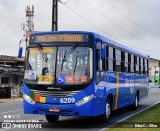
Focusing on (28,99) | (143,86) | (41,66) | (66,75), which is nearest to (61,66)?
(66,75)

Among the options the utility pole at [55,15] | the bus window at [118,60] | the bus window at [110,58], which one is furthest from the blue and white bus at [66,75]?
the utility pole at [55,15]

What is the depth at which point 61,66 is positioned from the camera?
44.9 ft

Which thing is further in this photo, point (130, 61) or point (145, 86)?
point (145, 86)

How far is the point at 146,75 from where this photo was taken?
25.3m

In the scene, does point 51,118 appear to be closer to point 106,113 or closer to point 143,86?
point 106,113

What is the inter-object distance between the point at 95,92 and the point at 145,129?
2055 mm

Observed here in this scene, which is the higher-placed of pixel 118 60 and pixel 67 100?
pixel 118 60

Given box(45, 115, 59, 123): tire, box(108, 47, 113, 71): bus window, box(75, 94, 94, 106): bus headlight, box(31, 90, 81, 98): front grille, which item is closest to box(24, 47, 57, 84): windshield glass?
box(31, 90, 81, 98): front grille

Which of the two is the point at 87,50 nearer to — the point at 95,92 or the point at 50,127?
the point at 95,92

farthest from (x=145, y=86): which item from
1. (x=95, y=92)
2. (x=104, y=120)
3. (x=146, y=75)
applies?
(x=95, y=92)

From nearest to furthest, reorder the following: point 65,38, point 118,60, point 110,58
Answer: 1. point 65,38
2. point 110,58
3. point 118,60

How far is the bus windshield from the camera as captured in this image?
44.5ft

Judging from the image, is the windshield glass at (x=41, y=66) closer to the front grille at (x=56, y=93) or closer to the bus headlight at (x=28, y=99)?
the front grille at (x=56, y=93)

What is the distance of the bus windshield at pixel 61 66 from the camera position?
1356 cm
